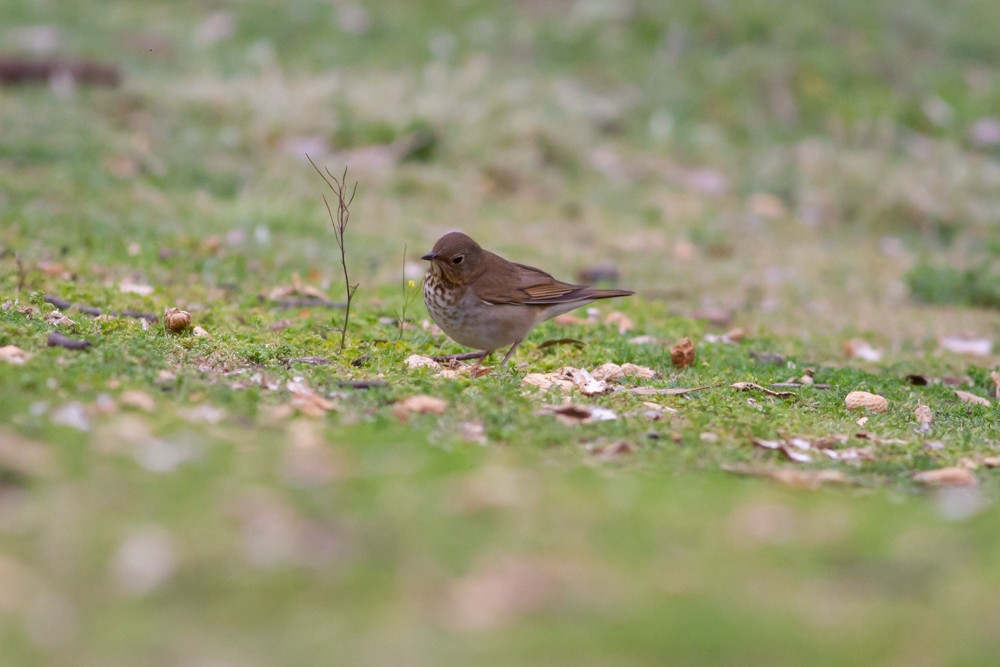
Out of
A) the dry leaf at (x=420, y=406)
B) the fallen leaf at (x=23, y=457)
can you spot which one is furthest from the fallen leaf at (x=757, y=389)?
the fallen leaf at (x=23, y=457)

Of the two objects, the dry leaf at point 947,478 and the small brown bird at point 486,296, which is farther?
the small brown bird at point 486,296

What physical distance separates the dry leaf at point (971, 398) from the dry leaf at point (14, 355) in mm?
4658

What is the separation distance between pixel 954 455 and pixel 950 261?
21.1 feet

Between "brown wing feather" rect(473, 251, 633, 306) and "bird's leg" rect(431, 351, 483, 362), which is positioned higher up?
"brown wing feather" rect(473, 251, 633, 306)

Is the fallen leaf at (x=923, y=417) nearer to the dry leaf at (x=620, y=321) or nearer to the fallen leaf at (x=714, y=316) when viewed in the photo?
the dry leaf at (x=620, y=321)

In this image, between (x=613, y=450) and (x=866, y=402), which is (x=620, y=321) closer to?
(x=866, y=402)

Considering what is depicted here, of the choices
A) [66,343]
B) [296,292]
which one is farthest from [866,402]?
[66,343]

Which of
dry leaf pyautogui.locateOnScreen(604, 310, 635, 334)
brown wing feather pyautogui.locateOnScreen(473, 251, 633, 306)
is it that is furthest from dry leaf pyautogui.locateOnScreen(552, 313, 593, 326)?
brown wing feather pyautogui.locateOnScreen(473, 251, 633, 306)

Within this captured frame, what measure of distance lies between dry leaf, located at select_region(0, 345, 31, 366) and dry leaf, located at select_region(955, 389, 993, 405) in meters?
4.66

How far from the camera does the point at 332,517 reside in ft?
12.4

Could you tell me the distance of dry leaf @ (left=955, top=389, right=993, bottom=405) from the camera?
675cm

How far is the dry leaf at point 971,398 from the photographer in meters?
6.75

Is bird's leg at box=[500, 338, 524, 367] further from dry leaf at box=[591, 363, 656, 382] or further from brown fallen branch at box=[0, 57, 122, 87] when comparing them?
brown fallen branch at box=[0, 57, 122, 87]

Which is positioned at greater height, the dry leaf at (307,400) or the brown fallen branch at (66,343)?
the brown fallen branch at (66,343)
